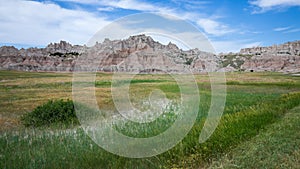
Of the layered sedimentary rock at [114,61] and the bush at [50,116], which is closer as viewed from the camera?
the bush at [50,116]

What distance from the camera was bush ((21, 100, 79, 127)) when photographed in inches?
691

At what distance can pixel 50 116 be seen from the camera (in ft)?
60.0

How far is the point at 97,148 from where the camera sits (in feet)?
34.7

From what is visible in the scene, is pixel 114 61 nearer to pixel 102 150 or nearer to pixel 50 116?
pixel 50 116

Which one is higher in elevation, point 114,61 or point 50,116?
point 114,61

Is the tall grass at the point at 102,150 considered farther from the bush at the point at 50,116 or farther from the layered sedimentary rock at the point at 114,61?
the layered sedimentary rock at the point at 114,61

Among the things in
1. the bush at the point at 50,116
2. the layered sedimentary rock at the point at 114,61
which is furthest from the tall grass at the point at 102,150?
the layered sedimentary rock at the point at 114,61

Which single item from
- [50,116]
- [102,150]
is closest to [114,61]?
[50,116]

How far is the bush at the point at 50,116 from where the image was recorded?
57.6ft

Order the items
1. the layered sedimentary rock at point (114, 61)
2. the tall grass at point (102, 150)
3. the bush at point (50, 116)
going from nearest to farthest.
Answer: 1. the tall grass at point (102, 150)
2. the bush at point (50, 116)
3. the layered sedimentary rock at point (114, 61)

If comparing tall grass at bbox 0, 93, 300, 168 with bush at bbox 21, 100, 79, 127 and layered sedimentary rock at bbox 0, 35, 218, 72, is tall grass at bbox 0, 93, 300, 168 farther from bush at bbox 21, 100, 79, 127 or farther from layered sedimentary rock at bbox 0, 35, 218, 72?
layered sedimentary rock at bbox 0, 35, 218, 72

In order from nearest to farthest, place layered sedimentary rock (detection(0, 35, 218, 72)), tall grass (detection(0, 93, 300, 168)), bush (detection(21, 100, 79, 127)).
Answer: tall grass (detection(0, 93, 300, 168))
bush (detection(21, 100, 79, 127))
layered sedimentary rock (detection(0, 35, 218, 72))

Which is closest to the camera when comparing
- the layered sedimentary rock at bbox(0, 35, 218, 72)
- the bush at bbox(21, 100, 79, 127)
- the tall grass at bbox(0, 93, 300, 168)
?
the tall grass at bbox(0, 93, 300, 168)

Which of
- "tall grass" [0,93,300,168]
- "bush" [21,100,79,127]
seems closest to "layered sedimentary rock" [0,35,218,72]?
"bush" [21,100,79,127]
